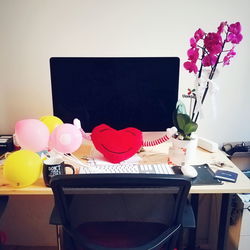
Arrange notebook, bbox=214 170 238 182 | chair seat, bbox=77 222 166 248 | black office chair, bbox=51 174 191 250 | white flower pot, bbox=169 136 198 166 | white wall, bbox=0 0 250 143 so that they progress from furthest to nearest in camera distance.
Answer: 1. white wall, bbox=0 0 250 143
2. white flower pot, bbox=169 136 198 166
3. notebook, bbox=214 170 238 182
4. chair seat, bbox=77 222 166 248
5. black office chair, bbox=51 174 191 250

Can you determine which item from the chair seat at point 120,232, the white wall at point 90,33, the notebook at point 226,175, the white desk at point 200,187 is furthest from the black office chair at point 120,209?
the white wall at point 90,33

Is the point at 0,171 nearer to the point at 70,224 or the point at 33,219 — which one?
the point at 70,224

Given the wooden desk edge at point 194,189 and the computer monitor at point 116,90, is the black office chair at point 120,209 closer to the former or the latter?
the wooden desk edge at point 194,189

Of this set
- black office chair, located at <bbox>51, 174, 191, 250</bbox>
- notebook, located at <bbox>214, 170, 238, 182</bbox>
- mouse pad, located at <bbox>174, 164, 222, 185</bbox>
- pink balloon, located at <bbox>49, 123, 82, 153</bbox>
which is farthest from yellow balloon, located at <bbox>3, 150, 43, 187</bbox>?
notebook, located at <bbox>214, 170, 238, 182</bbox>

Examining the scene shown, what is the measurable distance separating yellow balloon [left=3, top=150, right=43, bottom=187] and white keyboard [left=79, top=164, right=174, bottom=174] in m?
0.20

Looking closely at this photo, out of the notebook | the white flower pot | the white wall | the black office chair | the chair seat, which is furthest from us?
the white wall

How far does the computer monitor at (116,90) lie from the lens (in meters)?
1.27

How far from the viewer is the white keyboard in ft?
3.77

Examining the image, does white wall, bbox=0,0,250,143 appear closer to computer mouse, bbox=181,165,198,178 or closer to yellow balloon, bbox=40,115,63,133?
yellow balloon, bbox=40,115,63,133

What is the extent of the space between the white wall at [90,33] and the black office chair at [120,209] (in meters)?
0.90

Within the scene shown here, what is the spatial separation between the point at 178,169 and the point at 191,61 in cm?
50

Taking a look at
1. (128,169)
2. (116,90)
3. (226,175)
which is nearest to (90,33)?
(116,90)

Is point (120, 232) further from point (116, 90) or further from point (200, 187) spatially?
point (116, 90)

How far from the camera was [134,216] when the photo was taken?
87 cm
